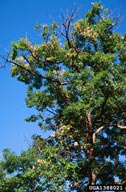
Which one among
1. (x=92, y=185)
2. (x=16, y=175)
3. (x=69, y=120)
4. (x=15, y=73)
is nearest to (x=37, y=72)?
(x=15, y=73)

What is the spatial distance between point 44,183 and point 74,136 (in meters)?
4.45

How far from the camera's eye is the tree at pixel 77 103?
20.4 m

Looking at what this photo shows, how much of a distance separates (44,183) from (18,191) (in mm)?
2026

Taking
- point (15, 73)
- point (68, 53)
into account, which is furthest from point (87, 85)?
point (15, 73)

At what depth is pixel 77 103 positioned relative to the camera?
20.5 meters

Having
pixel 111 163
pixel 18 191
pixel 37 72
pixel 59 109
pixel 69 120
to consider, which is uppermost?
pixel 37 72

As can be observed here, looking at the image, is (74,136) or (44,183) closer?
(44,183)

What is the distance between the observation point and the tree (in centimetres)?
2036

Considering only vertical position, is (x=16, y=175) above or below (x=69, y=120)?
below

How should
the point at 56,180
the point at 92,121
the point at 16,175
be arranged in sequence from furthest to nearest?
the point at 92,121
the point at 16,175
the point at 56,180

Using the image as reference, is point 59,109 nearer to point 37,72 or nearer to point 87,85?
→ point 37,72

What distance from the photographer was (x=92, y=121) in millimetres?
23703

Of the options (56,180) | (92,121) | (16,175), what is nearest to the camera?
(56,180)

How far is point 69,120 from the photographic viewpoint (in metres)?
23.0
